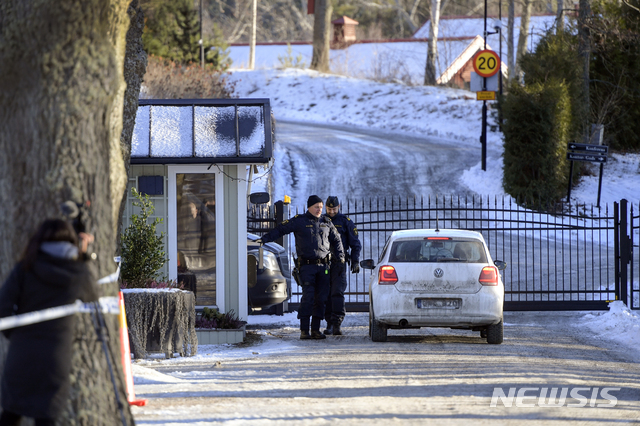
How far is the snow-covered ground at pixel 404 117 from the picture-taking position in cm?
1181

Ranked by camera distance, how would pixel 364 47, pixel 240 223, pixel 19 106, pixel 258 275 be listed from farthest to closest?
pixel 364 47
pixel 258 275
pixel 240 223
pixel 19 106

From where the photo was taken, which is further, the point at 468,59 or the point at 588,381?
the point at 468,59

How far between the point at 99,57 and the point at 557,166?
1978 cm

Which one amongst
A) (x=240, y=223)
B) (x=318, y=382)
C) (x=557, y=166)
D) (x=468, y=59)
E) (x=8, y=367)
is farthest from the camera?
(x=468, y=59)

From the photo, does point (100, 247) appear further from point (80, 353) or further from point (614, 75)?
point (614, 75)

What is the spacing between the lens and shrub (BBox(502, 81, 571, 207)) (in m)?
22.5

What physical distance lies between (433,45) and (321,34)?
7.15 metres

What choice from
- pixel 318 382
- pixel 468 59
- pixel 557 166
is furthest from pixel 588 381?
pixel 468 59

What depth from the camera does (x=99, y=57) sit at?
4.74 metres

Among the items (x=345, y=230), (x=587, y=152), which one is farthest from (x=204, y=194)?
(x=587, y=152)

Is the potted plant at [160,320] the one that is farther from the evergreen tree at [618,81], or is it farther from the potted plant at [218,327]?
the evergreen tree at [618,81]

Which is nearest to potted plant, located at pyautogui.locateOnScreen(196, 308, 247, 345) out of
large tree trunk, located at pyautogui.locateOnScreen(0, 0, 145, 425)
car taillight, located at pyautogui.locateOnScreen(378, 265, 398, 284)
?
car taillight, located at pyautogui.locateOnScreen(378, 265, 398, 284)

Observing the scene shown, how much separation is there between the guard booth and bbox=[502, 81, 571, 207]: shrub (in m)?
13.2

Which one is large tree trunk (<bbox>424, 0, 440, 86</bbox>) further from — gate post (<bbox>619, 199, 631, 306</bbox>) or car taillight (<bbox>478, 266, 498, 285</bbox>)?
car taillight (<bbox>478, 266, 498, 285</bbox>)
